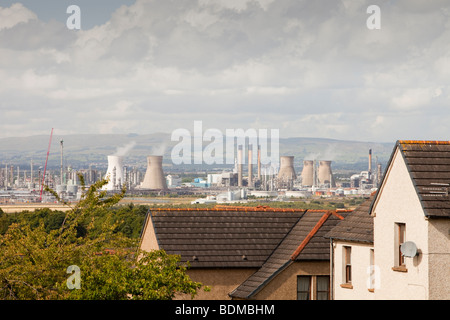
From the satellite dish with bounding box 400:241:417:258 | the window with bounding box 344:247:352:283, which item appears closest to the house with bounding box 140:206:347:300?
the window with bounding box 344:247:352:283

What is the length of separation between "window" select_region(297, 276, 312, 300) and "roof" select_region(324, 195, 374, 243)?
2.29 m

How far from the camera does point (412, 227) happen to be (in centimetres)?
1459

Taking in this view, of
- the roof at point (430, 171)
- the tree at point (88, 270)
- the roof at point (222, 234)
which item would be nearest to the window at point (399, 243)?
the roof at point (430, 171)

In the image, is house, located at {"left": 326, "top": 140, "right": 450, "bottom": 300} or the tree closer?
house, located at {"left": 326, "top": 140, "right": 450, "bottom": 300}

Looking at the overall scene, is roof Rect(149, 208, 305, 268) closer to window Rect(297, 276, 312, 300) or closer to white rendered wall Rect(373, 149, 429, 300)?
window Rect(297, 276, 312, 300)

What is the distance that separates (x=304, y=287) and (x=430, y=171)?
733 cm

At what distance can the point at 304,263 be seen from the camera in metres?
21.3

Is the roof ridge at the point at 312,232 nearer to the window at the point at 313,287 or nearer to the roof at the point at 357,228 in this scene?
the window at the point at 313,287

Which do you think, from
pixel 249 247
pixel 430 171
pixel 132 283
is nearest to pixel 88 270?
pixel 132 283

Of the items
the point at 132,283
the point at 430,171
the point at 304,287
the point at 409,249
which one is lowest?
the point at 304,287

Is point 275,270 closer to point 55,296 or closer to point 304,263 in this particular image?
point 304,263

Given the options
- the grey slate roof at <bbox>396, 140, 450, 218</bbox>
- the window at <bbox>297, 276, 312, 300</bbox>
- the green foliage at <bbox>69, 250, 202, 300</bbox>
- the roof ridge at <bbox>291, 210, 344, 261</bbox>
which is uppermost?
the grey slate roof at <bbox>396, 140, 450, 218</bbox>

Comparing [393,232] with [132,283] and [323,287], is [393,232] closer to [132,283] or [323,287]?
[132,283]

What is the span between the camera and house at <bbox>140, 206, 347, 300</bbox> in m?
21.2
